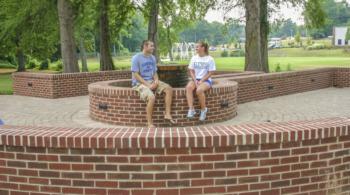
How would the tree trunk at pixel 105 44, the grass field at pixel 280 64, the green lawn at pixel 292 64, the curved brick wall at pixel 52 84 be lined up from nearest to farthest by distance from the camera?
the curved brick wall at pixel 52 84 < the tree trunk at pixel 105 44 < the grass field at pixel 280 64 < the green lawn at pixel 292 64

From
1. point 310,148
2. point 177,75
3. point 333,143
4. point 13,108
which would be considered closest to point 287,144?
point 310,148

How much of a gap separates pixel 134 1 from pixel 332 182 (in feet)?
57.7

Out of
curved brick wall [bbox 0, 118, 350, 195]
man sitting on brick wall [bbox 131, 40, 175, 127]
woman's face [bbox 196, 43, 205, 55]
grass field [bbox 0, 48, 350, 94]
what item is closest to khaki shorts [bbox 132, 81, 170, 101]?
man sitting on brick wall [bbox 131, 40, 175, 127]

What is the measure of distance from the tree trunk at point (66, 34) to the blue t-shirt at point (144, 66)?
29.5ft

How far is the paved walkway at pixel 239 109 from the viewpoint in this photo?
30.4 ft

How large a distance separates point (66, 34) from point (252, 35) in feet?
23.9

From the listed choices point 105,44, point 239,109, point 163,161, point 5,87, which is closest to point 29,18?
point 5,87

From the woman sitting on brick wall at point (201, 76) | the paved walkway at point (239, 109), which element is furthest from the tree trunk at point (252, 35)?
the woman sitting on brick wall at point (201, 76)

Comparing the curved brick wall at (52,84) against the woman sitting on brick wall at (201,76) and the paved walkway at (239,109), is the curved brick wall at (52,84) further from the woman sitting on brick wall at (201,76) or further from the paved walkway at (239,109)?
the woman sitting on brick wall at (201,76)

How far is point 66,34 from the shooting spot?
54.1ft

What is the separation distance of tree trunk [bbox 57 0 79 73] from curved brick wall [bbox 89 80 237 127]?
7689 mm

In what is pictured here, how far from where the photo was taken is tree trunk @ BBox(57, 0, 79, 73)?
16203mm

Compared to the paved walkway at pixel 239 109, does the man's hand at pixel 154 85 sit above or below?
above

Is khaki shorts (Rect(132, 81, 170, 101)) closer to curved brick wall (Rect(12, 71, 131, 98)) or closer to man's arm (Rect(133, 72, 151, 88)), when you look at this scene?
man's arm (Rect(133, 72, 151, 88))
